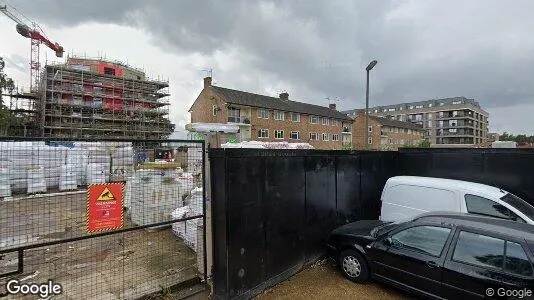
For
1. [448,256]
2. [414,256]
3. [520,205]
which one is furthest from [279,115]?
[448,256]

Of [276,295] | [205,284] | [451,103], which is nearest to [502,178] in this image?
[276,295]

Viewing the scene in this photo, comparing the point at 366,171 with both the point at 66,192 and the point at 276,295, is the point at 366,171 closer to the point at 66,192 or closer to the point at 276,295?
the point at 276,295

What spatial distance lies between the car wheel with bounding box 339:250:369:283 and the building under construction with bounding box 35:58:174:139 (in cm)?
5045

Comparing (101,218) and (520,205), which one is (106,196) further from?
(520,205)

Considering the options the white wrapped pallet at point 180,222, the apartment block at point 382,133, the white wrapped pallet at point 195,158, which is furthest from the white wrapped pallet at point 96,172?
the apartment block at point 382,133

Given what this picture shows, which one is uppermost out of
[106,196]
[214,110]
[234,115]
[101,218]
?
[214,110]

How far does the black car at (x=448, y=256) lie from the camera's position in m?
3.79

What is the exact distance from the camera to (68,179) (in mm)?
5156

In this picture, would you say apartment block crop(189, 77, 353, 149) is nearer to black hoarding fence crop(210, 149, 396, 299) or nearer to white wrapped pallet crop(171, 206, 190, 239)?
white wrapped pallet crop(171, 206, 190, 239)

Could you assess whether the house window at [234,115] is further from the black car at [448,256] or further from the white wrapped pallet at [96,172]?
the black car at [448,256]

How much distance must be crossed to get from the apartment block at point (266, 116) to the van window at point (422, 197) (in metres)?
27.5

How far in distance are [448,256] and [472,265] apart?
0.29 meters

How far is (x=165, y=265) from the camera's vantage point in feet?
18.6

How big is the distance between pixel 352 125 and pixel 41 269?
57465 mm
